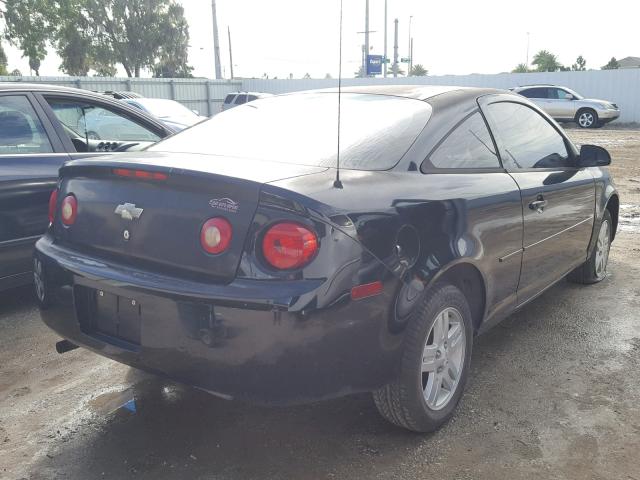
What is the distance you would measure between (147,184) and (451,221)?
1.30 metres

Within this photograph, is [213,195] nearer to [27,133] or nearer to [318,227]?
[318,227]

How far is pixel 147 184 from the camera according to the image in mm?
2471

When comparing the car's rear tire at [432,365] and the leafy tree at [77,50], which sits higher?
the leafy tree at [77,50]

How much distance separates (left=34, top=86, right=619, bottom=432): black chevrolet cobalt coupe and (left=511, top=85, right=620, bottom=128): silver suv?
2173 cm

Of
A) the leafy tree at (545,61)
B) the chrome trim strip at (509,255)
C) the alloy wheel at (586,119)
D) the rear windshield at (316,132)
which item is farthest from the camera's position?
the leafy tree at (545,61)

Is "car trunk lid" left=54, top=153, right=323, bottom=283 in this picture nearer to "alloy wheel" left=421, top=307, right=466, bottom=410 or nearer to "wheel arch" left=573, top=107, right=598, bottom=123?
"alloy wheel" left=421, top=307, right=466, bottom=410

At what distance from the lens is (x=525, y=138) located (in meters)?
3.69

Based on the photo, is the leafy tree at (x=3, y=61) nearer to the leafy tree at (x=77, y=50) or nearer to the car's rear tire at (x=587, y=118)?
the leafy tree at (x=77, y=50)

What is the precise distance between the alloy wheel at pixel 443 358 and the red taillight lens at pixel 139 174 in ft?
4.21

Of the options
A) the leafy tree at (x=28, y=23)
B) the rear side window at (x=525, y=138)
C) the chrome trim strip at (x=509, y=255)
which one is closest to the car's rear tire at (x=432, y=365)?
the chrome trim strip at (x=509, y=255)

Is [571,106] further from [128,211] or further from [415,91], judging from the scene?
[128,211]

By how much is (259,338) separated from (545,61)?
69.3m

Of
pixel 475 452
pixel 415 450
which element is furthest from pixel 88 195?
pixel 475 452

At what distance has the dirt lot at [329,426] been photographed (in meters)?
2.52
